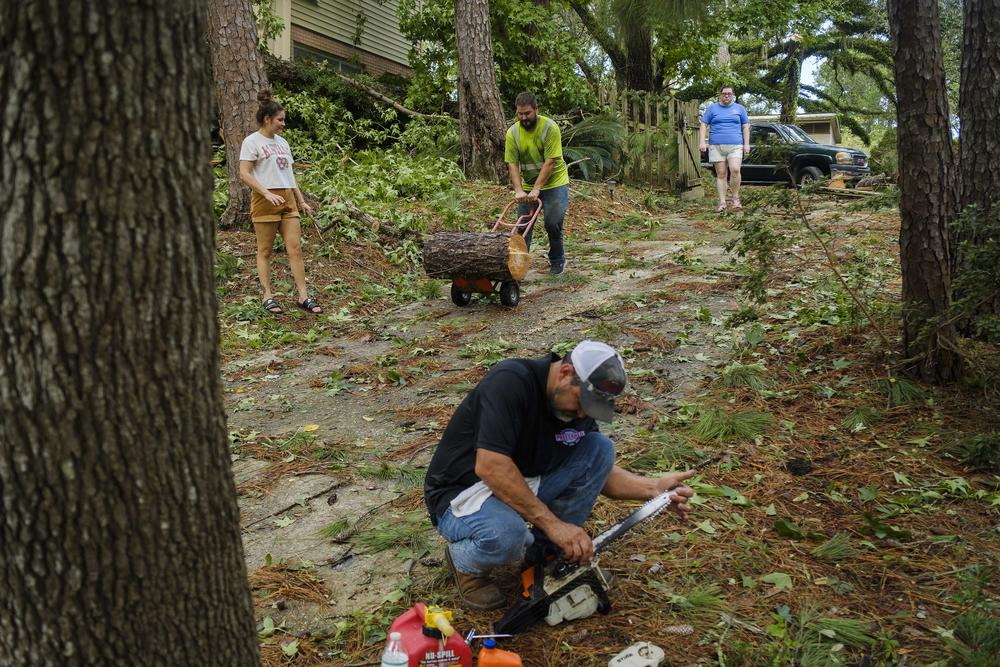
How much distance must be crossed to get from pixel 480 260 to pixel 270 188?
2110 mm

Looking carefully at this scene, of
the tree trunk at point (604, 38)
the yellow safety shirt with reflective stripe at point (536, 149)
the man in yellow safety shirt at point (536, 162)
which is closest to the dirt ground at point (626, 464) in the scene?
the man in yellow safety shirt at point (536, 162)

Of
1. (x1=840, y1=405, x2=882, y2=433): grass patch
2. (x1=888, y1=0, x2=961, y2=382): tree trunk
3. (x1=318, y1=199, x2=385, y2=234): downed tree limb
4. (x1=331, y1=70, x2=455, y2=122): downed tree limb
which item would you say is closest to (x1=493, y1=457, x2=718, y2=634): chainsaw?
(x1=840, y1=405, x2=882, y2=433): grass patch

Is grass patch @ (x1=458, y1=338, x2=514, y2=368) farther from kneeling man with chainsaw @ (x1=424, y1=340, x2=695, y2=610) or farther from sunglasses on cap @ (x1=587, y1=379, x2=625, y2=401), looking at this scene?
sunglasses on cap @ (x1=587, y1=379, x2=625, y2=401)

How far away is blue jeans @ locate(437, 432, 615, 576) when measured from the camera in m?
3.55

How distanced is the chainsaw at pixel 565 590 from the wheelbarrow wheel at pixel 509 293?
16.2 ft

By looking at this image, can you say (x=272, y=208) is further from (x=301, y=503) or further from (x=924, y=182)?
(x=924, y=182)

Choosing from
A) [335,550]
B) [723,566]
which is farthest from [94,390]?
[723,566]

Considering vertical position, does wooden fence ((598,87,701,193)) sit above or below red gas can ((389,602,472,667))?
above

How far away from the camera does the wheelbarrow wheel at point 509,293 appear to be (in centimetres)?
841

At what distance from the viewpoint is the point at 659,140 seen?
54.2ft

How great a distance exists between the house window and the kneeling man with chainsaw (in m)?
17.8

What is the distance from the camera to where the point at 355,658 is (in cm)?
341

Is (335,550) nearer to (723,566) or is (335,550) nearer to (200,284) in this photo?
(723,566)

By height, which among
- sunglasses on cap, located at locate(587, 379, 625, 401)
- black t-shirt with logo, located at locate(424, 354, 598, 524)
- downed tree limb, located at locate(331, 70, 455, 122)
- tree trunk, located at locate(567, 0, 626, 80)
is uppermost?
tree trunk, located at locate(567, 0, 626, 80)
